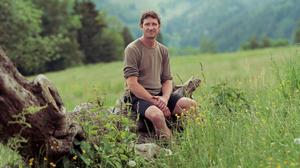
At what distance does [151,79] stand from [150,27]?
2.27ft

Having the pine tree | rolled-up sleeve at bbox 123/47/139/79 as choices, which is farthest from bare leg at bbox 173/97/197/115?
the pine tree

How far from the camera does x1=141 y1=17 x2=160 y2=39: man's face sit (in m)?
6.97

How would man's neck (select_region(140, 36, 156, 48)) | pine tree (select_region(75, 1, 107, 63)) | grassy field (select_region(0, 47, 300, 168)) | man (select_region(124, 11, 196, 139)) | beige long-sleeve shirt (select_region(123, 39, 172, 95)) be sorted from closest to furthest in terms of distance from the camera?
A: grassy field (select_region(0, 47, 300, 168)) → man (select_region(124, 11, 196, 139)) → beige long-sleeve shirt (select_region(123, 39, 172, 95)) → man's neck (select_region(140, 36, 156, 48)) → pine tree (select_region(75, 1, 107, 63))

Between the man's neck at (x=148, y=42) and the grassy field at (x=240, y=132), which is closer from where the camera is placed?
the grassy field at (x=240, y=132)

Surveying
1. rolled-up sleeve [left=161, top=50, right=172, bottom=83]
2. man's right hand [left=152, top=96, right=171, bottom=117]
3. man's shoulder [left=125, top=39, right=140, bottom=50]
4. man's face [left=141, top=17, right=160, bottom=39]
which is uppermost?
man's face [left=141, top=17, right=160, bottom=39]

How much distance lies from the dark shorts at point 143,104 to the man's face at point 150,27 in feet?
2.70

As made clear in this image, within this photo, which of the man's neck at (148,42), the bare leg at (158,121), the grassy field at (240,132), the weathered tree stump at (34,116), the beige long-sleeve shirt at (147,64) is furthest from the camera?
the man's neck at (148,42)

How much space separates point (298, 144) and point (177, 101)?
9.13ft

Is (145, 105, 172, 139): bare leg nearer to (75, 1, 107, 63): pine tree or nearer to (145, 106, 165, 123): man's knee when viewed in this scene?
(145, 106, 165, 123): man's knee

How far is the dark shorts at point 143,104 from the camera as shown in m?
6.84

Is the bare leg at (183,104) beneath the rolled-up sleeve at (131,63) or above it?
beneath

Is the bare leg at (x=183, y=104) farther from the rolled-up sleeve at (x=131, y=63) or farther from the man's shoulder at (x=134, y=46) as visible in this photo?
the man's shoulder at (x=134, y=46)

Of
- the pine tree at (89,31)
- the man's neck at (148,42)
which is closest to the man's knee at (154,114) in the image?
the man's neck at (148,42)

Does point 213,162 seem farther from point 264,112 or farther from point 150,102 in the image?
point 150,102
